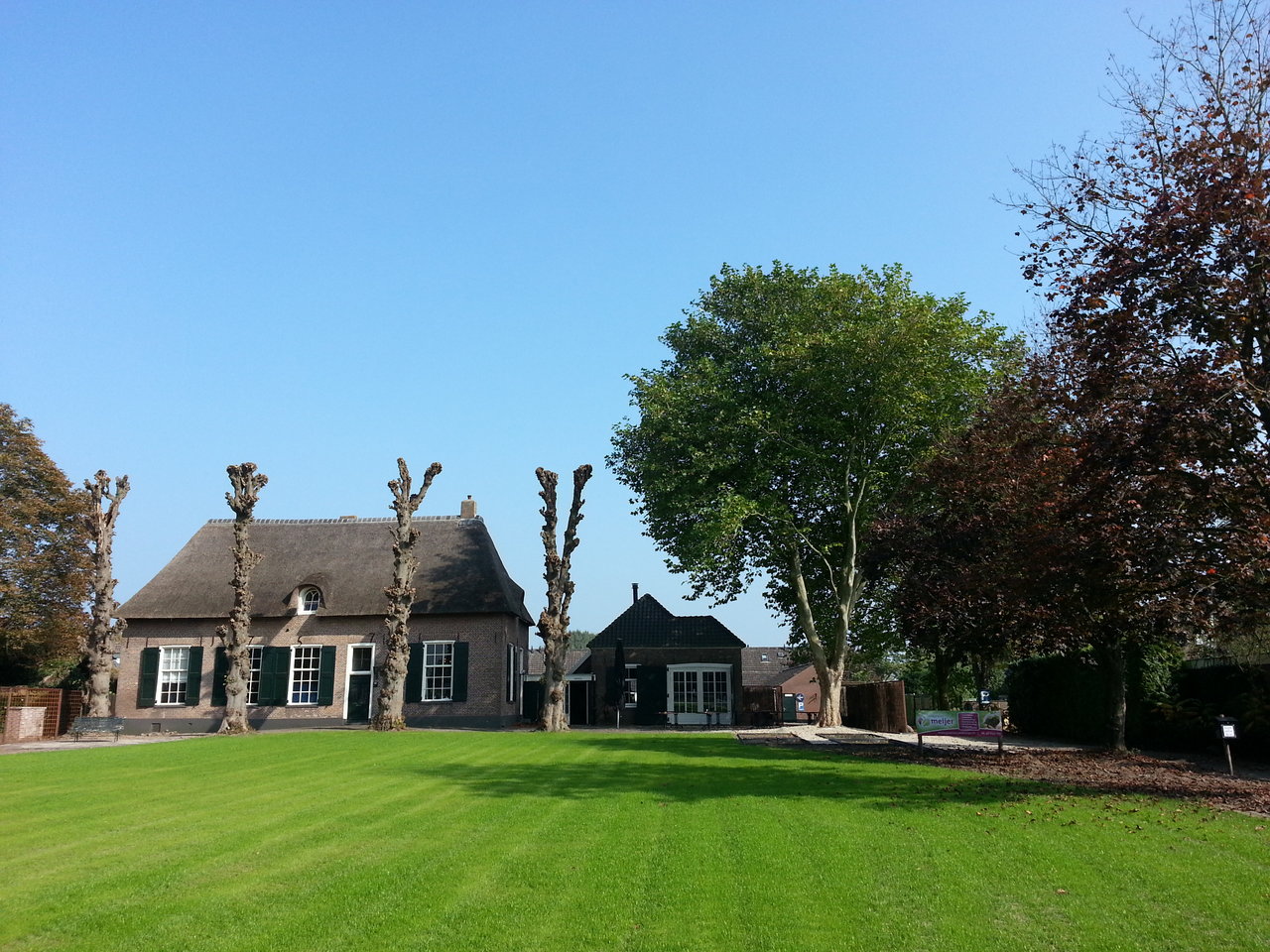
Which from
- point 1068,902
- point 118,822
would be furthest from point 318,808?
point 1068,902

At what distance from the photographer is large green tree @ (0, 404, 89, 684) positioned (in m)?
34.0

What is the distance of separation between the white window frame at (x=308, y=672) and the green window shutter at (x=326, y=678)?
0.28ft

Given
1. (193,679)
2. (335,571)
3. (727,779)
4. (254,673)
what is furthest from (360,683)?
(727,779)

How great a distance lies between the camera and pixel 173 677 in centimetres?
3334

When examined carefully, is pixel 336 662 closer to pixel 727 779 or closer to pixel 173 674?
pixel 173 674

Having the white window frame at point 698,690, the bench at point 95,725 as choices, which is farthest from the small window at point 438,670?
the bench at point 95,725

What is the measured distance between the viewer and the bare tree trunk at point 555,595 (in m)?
30.3

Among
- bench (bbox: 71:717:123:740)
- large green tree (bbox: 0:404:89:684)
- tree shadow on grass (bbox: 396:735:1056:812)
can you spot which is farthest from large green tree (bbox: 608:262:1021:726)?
large green tree (bbox: 0:404:89:684)

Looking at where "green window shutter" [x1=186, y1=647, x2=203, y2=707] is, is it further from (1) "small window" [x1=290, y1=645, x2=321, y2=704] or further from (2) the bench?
(2) the bench

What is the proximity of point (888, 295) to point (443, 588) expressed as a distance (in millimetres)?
18716

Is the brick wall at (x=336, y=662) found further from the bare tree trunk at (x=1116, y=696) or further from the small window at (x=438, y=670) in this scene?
the bare tree trunk at (x=1116, y=696)

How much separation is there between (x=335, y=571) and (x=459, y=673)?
6.44 metres

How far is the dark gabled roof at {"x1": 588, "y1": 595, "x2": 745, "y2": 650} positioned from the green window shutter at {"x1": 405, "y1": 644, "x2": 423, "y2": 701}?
6.92 metres

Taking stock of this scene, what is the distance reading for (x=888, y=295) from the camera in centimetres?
2700
